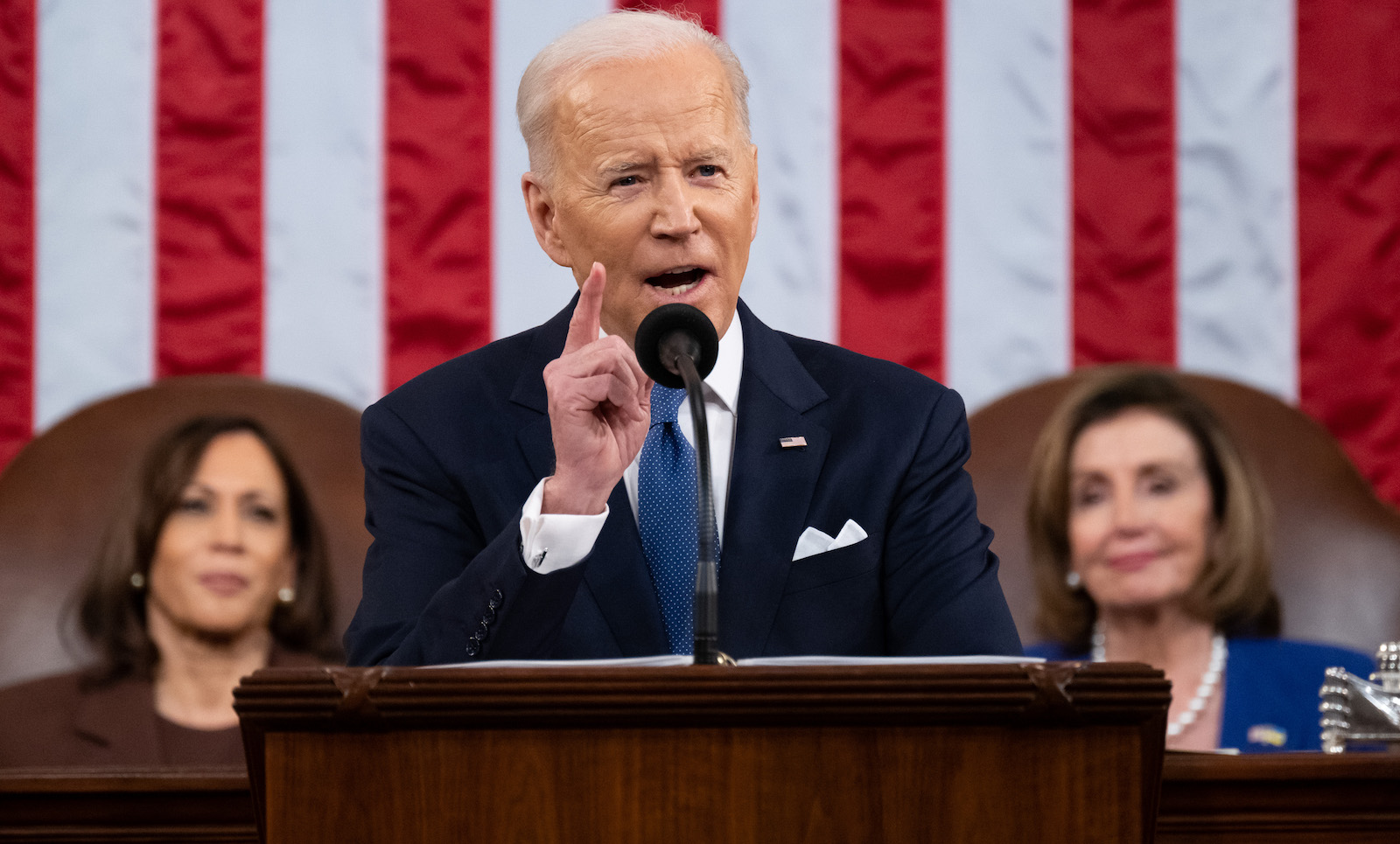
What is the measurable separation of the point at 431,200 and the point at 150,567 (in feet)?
3.17

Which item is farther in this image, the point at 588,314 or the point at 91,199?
the point at 91,199

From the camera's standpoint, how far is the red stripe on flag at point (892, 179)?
3.37 metres

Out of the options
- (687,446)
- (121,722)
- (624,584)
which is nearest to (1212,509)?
(687,446)

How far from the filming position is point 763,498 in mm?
1729

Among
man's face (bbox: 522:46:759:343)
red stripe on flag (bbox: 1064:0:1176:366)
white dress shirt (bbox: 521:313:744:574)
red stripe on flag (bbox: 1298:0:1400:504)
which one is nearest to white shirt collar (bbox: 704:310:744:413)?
white dress shirt (bbox: 521:313:744:574)

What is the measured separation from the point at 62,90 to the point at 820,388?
216 centimetres

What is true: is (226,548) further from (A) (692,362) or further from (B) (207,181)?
(A) (692,362)

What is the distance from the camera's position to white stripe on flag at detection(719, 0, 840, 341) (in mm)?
3369

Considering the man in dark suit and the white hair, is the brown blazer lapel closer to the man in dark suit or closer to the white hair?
the man in dark suit

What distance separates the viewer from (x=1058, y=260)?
3398mm

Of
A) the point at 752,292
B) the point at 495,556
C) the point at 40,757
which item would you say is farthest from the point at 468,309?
the point at 495,556

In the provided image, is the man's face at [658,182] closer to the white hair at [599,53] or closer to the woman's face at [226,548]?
the white hair at [599,53]

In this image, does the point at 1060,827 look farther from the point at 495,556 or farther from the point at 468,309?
the point at 468,309

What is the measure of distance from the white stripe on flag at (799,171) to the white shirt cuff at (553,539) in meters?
1.98
